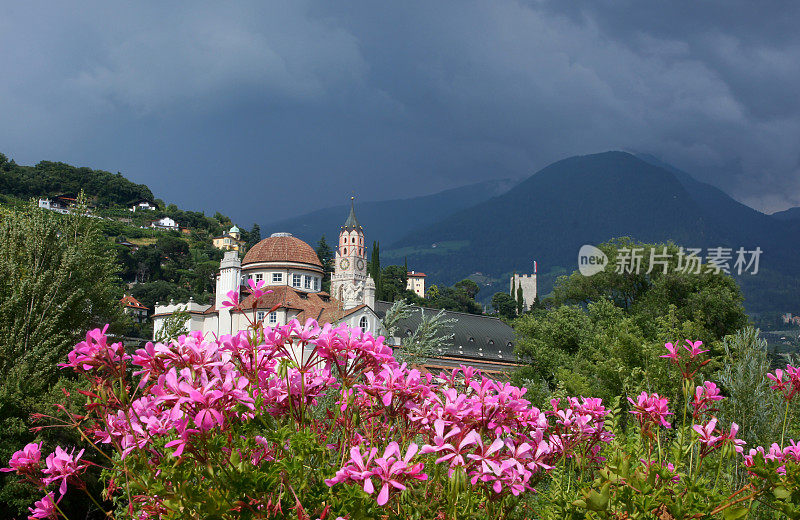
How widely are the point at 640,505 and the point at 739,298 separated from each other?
39.2 m

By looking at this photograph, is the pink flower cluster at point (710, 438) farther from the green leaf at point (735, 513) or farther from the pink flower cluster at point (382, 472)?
the pink flower cluster at point (382, 472)

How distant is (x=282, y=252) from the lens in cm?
5741

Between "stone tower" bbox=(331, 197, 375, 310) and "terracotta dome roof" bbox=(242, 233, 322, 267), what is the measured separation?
2902mm

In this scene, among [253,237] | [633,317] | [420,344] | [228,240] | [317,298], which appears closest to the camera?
[420,344]

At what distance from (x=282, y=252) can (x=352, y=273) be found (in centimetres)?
680

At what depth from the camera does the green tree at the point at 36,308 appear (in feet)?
43.8

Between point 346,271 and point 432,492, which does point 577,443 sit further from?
point 346,271

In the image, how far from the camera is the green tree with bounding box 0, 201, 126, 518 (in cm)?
1335

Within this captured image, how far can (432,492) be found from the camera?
121 inches

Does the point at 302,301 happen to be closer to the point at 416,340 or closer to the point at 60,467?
the point at 416,340

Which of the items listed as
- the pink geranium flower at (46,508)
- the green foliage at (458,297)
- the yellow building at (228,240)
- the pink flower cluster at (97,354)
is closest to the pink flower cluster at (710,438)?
the pink flower cluster at (97,354)

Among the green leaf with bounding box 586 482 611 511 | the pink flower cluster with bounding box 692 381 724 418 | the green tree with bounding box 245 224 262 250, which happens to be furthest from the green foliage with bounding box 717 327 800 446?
the green tree with bounding box 245 224 262 250

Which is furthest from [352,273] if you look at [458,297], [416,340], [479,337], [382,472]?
[458,297]

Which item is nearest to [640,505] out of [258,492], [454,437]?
[454,437]
